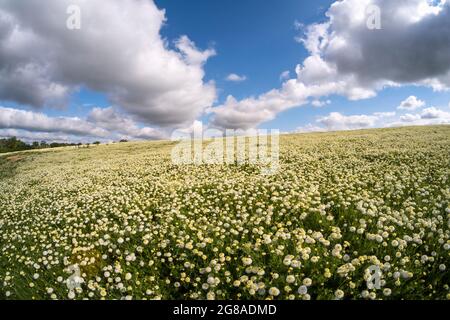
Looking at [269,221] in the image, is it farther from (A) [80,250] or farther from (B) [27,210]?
(B) [27,210]

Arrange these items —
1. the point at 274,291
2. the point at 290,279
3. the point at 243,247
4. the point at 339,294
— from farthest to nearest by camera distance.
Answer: the point at 243,247, the point at 290,279, the point at 274,291, the point at 339,294

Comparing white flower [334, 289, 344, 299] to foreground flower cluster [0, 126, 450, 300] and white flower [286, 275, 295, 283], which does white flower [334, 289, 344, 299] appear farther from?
white flower [286, 275, 295, 283]

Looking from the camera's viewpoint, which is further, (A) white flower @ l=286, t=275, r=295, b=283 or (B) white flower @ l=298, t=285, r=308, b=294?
(A) white flower @ l=286, t=275, r=295, b=283

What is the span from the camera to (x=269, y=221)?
6820 millimetres

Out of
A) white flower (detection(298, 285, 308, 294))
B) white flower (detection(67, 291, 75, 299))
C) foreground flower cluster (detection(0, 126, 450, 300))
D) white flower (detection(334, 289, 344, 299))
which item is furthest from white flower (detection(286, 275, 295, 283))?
white flower (detection(67, 291, 75, 299))

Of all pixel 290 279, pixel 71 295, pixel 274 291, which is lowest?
pixel 71 295

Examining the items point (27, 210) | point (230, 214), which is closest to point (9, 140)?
point (27, 210)

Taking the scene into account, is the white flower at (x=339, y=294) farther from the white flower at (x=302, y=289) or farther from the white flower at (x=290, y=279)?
the white flower at (x=290, y=279)

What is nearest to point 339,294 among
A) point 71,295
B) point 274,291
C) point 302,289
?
point 302,289

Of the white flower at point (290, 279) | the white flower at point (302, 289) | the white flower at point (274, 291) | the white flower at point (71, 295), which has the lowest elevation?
the white flower at point (71, 295)

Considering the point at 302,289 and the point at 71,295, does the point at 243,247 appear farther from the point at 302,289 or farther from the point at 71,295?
the point at 71,295

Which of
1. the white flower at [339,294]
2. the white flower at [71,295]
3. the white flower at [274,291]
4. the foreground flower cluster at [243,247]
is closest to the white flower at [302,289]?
the foreground flower cluster at [243,247]
